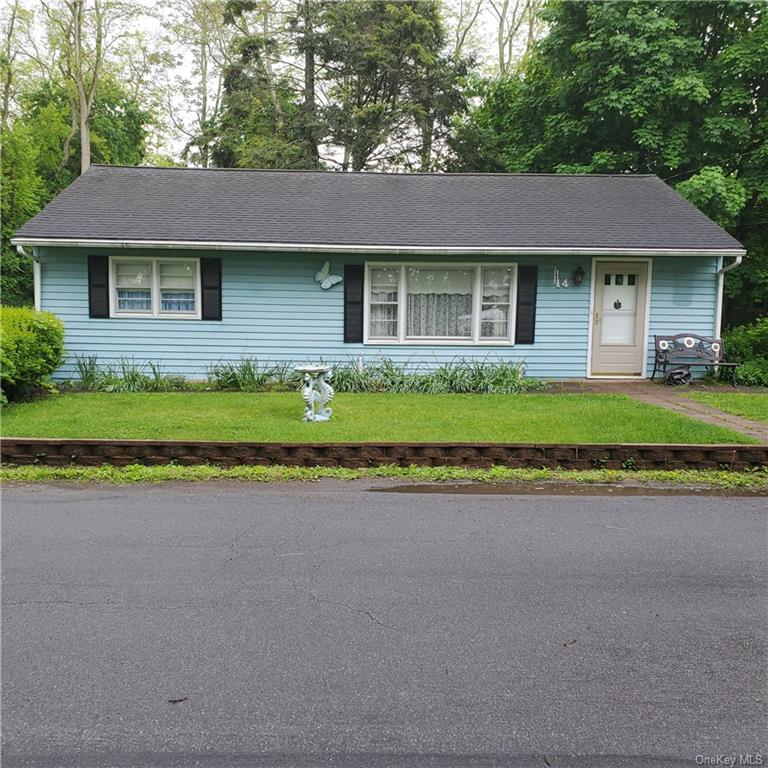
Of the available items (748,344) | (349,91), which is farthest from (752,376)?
(349,91)

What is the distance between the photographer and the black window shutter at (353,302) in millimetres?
11930

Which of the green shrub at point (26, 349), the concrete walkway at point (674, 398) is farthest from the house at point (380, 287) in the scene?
the green shrub at point (26, 349)

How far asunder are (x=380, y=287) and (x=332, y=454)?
20.6 feet

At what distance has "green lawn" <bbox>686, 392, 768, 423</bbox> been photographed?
8.61 meters

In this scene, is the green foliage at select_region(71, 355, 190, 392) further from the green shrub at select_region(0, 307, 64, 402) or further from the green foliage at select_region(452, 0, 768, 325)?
the green foliage at select_region(452, 0, 768, 325)

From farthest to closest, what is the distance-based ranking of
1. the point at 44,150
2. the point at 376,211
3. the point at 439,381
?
the point at 44,150 → the point at 376,211 → the point at 439,381

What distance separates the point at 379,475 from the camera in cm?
608

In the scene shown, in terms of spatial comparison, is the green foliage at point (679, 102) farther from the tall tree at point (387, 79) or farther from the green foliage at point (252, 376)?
the green foliage at point (252, 376)

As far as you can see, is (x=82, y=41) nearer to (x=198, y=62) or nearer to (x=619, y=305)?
(x=198, y=62)

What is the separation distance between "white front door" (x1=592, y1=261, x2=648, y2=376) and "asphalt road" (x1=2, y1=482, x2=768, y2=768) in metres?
7.90

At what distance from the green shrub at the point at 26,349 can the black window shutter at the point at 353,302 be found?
4.91 metres

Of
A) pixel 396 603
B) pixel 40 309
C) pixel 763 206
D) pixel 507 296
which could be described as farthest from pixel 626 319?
pixel 40 309

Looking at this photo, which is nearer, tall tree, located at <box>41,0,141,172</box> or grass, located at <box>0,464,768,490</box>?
grass, located at <box>0,464,768,490</box>

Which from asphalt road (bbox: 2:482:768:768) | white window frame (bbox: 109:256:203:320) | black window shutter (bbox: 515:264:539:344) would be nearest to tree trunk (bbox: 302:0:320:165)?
white window frame (bbox: 109:256:203:320)
